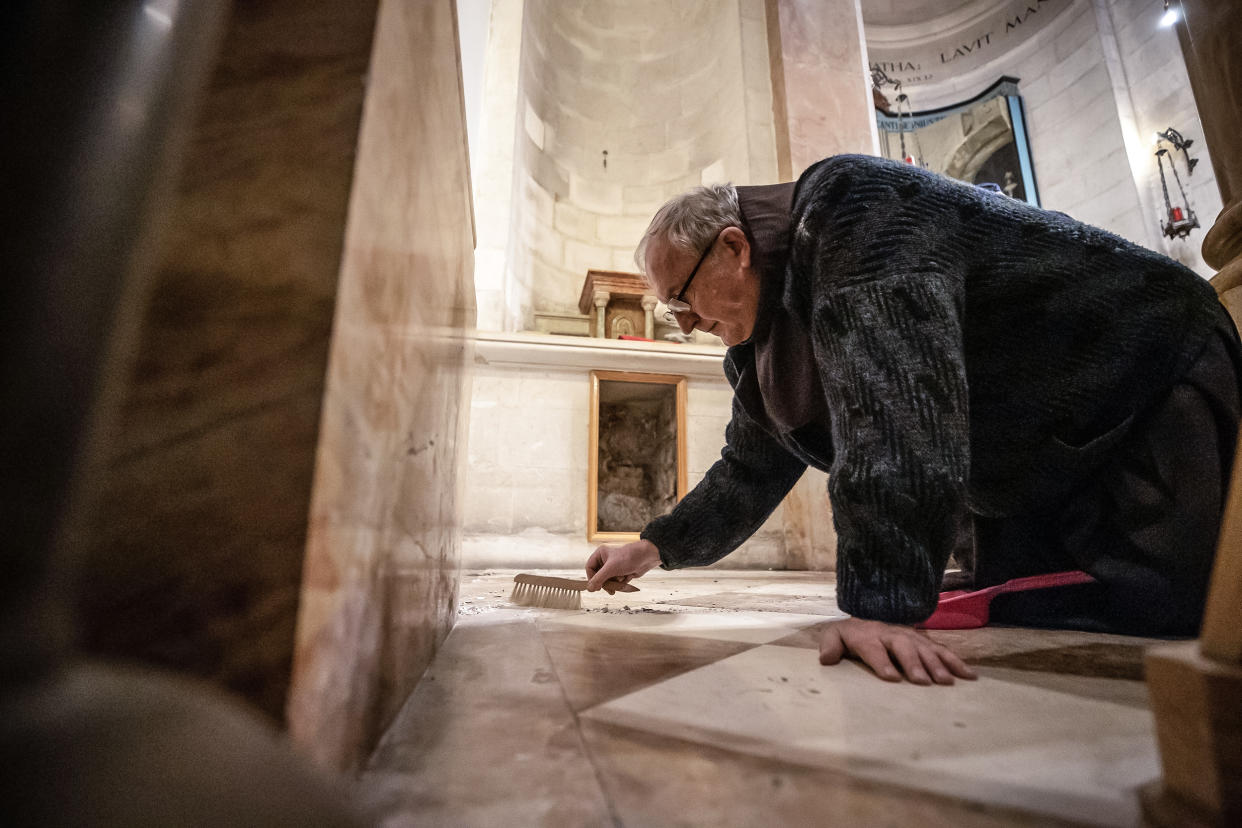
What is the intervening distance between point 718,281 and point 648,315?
2197 millimetres

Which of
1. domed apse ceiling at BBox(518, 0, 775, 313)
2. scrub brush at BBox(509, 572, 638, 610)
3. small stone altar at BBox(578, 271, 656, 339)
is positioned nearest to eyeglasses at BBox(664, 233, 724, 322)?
scrub brush at BBox(509, 572, 638, 610)

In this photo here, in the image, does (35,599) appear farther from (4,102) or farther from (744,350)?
(744,350)

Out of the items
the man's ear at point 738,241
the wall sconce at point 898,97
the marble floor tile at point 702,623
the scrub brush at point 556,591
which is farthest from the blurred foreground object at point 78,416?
the wall sconce at point 898,97

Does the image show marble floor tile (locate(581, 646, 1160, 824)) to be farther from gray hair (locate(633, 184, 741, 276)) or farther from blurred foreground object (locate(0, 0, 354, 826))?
gray hair (locate(633, 184, 741, 276))

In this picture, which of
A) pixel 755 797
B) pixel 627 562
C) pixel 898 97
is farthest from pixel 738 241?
pixel 898 97

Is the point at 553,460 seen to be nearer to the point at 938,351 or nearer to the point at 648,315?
the point at 648,315

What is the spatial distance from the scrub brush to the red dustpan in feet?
2.00

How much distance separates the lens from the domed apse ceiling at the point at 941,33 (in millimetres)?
6750

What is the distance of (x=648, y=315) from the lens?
325 centimetres

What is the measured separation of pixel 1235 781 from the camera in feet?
0.85

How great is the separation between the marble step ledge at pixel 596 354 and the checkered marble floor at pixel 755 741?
185cm

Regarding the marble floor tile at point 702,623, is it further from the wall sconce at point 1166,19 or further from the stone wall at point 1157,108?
the wall sconce at point 1166,19

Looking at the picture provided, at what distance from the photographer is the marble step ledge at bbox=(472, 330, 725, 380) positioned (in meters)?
2.48

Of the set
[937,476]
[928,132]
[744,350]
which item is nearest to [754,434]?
[744,350]
